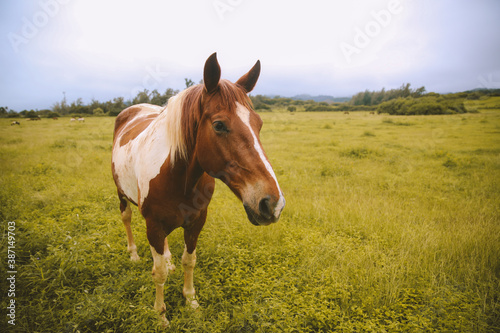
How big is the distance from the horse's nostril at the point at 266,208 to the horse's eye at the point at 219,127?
2.12ft

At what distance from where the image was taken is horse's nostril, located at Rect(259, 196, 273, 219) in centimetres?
155

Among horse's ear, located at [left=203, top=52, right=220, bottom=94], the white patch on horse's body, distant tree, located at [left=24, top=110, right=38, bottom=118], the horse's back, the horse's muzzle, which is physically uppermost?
distant tree, located at [left=24, top=110, right=38, bottom=118]

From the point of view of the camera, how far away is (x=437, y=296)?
2.71 m

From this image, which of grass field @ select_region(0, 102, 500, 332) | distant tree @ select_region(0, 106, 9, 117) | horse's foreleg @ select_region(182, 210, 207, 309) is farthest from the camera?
distant tree @ select_region(0, 106, 9, 117)

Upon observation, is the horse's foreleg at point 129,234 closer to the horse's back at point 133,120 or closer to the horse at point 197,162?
the horse at point 197,162

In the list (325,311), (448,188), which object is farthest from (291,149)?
(325,311)

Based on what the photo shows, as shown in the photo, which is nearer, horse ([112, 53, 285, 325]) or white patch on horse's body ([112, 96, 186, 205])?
horse ([112, 53, 285, 325])

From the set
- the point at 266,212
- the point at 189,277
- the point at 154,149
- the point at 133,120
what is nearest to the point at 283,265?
the point at 189,277

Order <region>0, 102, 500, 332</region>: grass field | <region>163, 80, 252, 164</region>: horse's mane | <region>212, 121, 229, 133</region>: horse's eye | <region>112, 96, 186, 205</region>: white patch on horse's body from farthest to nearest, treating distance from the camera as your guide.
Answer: <region>0, 102, 500, 332</region>: grass field, <region>112, 96, 186, 205</region>: white patch on horse's body, <region>163, 80, 252, 164</region>: horse's mane, <region>212, 121, 229, 133</region>: horse's eye

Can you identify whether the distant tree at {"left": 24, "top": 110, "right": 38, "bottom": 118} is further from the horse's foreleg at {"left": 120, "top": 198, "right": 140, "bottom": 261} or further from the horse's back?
the horse's foreleg at {"left": 120, "top": 198, "right": 140, "bottom": 261}

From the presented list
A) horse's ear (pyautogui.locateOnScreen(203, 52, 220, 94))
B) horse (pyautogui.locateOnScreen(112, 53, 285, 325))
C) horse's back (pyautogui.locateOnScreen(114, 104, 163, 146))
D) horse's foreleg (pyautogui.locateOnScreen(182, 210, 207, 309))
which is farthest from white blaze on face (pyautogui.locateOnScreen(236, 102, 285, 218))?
horse's back (pyautogui.locateOnScreen(114, 104, 163, 146))

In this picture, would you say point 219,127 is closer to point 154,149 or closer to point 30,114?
point 154,149

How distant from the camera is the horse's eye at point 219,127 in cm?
175

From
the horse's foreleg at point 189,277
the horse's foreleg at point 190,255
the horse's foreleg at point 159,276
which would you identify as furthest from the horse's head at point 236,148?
the horse's foreleg at point 189,277
